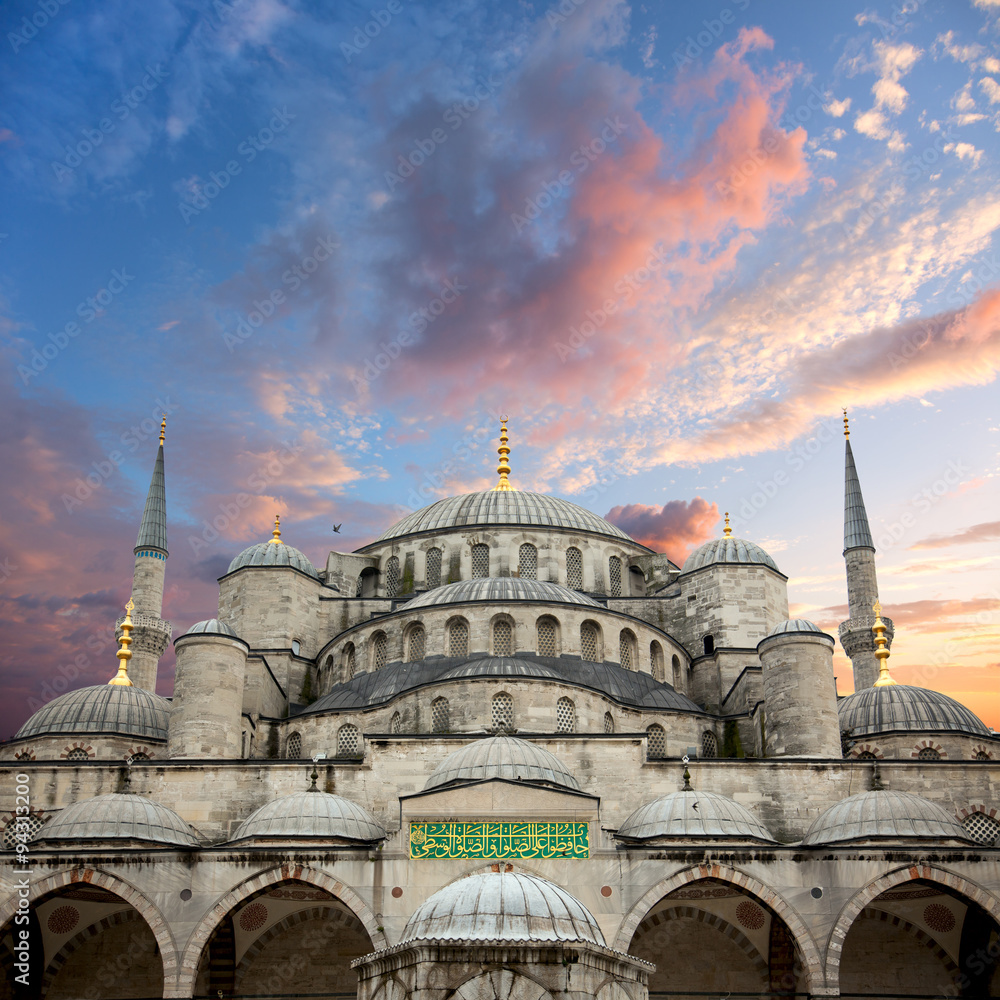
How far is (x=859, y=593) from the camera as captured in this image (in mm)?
29750

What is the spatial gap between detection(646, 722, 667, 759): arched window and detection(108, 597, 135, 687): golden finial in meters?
11.6

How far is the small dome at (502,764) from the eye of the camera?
1805 centimetres

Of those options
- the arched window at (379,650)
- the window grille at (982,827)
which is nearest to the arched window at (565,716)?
the arched window at (379,650)

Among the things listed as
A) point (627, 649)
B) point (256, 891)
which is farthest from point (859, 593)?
point (256, 891)

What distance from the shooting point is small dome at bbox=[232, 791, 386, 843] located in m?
17.6

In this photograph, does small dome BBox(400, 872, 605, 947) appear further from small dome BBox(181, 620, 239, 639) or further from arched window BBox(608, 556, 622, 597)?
arched window BBox(608, 556, 622, 597)

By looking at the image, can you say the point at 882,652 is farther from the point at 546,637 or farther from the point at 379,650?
the point at 379,650

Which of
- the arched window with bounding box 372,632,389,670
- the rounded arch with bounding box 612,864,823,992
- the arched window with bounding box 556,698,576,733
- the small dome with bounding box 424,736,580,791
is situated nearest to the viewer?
the rounded arch with bounding box 612,864,823,992

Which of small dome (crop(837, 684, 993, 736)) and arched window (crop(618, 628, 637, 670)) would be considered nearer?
small dome (crop(837, 684, 993, 736))

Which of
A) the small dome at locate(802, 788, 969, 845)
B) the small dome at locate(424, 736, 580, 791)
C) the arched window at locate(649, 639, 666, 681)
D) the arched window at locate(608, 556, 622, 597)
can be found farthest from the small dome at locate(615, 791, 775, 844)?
the arched window at locate(608, 556, 622, 597)

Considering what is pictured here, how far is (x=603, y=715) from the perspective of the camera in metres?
22.0

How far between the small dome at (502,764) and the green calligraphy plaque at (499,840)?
2.53ft

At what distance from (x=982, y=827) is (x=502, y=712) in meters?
9.14

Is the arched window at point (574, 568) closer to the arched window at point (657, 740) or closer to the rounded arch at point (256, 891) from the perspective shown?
the arched window at point (657, 740)
